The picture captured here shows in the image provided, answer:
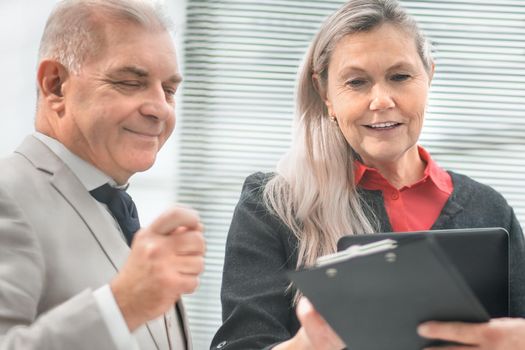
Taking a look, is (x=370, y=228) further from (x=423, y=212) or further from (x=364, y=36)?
(x=364, y=36)

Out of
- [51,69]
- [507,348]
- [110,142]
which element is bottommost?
[507,348]

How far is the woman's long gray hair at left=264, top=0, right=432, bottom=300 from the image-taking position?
2.03 m

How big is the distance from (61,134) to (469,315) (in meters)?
0.78

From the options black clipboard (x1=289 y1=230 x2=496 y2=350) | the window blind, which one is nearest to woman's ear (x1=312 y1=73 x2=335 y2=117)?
black clipboard (x1=289 y1=230 x2=496 y2=350)

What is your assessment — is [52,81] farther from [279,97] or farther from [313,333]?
[279,97]

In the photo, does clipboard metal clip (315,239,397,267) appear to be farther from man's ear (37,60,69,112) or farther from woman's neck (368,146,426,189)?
woman's neck (368,146,426,189)

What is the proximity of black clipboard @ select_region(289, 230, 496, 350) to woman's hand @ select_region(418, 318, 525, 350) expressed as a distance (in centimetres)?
1

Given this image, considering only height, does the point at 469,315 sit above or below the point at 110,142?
below

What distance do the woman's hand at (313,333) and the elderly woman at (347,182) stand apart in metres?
0.30

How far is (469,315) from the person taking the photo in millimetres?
1428

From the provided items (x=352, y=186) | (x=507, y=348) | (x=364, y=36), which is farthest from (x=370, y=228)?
(x=507, y=348)

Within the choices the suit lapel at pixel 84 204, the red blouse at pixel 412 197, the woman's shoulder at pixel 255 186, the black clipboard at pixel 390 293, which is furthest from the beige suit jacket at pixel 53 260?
the red blouse at pixel 412 197

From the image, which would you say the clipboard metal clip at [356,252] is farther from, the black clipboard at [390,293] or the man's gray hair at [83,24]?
the man's gray hair at [83,24]

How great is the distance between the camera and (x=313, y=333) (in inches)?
62.8
